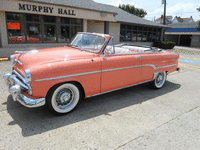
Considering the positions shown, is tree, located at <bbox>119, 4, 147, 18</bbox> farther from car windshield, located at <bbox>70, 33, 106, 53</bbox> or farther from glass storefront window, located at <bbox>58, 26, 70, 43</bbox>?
car windshield, located at <bbox>70, 33, 106, 53</bbox>

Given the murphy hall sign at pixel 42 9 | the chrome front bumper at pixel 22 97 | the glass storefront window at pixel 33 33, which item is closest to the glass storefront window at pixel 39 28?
the glass storefront window at pixel 33 33

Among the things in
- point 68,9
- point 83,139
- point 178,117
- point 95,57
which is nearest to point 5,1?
point 68,9

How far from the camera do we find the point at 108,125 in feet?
10.4

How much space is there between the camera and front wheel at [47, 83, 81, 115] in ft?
10.3

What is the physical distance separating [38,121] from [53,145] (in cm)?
83

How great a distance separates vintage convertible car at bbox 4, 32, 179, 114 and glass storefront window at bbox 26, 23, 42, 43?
8280 mm

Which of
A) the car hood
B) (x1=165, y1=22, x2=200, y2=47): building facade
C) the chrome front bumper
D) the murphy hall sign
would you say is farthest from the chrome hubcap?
(x1=165, y1=22, x2=200, y2=47): building facade

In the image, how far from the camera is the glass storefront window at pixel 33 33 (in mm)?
11433

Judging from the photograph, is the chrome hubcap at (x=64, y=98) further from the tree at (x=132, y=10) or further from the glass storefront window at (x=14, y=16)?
the tree at (x=132, y=10)

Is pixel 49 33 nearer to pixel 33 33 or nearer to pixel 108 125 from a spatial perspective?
pixel 33 33

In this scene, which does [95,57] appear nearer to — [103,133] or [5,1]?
[103,133]

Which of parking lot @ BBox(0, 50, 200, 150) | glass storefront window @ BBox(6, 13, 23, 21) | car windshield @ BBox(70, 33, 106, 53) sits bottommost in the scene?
parking lot @ BBox(0, 50, 200, 150)

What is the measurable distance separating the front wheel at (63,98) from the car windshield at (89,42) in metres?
1.10

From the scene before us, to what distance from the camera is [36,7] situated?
35.2ft
